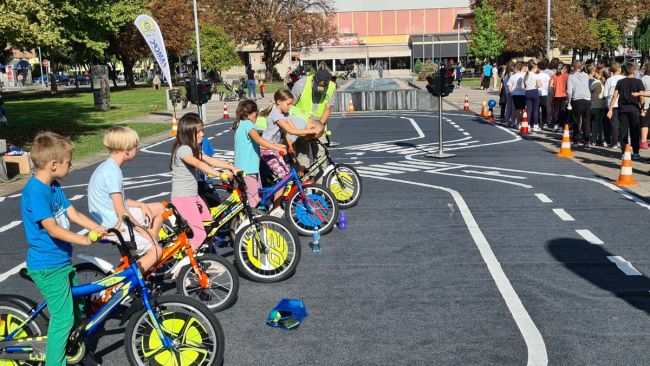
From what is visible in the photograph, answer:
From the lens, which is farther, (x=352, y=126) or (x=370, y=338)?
(x=352, y=126)

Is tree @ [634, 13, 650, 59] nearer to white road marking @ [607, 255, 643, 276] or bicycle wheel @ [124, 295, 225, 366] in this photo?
white road marking @ [607, 255, 643, 276]

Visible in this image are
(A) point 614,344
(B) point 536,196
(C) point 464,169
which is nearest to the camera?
(A) point 614,344

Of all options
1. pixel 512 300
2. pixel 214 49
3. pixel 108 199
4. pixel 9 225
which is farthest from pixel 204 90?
pixel 214 49

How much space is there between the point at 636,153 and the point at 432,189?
5405 millimetres

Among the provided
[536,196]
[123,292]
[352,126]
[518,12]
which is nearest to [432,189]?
[536,196]

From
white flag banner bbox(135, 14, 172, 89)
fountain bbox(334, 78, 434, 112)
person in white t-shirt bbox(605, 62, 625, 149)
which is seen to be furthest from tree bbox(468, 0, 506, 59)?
person in white t-shirt bbox(605, 62, 625, 149)

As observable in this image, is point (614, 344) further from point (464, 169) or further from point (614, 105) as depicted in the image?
point (614, 105)

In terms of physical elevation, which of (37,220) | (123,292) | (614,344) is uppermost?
(37,220)

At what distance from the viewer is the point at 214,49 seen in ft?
194

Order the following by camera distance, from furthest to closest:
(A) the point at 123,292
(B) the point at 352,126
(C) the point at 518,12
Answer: (C) the point at 518,12 → (B) the point at 352,126 → (A) the point at 123,292

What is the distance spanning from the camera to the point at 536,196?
36.6 feet

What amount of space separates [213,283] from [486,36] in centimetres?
6224

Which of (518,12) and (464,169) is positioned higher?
(518,12)

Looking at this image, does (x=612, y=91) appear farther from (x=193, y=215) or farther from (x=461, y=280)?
(x=193, y=215)
